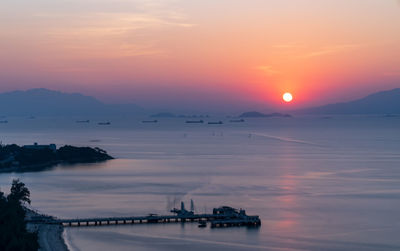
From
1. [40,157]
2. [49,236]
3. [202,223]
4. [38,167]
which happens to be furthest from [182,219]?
[40,157]

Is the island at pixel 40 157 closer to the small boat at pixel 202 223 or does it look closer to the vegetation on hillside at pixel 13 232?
the small boat at pixel 202 223

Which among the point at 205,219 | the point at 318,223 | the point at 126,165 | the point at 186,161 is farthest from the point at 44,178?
the point at 318,223

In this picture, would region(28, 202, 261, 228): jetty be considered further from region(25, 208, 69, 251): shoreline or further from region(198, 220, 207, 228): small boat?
region(25, 208, 69, 251): shoreline

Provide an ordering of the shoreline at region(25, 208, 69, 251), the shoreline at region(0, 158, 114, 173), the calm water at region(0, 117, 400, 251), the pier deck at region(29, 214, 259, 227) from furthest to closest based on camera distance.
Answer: the shoreline at region(0, 158, 114, 173) → the pier deck at region(29, 214, 259, 227) → the calm water at region(0, 117, 400, 251) → the shoreline at region(25, 208, 69, 251)

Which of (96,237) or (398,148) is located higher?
(398,148)

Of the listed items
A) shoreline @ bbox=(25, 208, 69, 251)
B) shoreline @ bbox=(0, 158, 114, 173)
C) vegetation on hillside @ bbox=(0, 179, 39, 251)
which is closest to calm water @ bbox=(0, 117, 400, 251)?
Answer: shoreline @ bbox=(25, 208, 69, 251)

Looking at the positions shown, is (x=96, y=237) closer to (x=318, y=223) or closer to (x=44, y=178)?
(x=318, y=223)

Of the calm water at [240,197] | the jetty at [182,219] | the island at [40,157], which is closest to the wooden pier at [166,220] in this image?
the jetty at [182,219]
